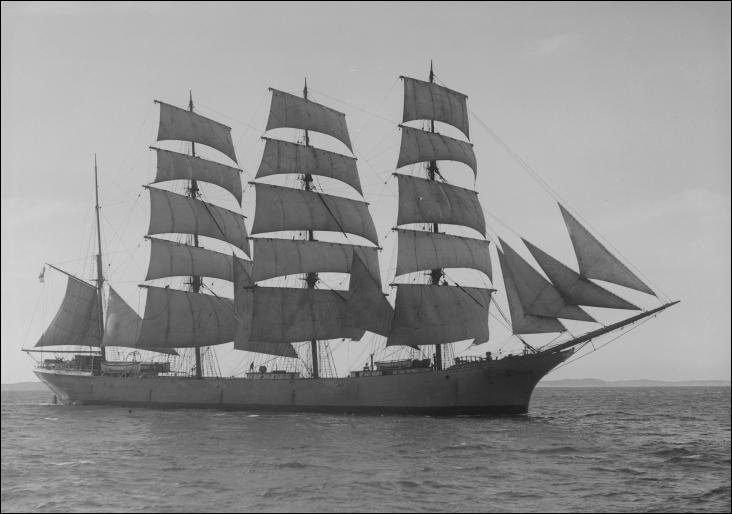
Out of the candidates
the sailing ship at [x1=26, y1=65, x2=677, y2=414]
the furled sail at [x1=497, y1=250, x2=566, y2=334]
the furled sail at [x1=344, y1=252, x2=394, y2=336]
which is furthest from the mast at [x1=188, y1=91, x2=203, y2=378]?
the furled sail at [x1=497, y1=250, x2=566, y2=334]

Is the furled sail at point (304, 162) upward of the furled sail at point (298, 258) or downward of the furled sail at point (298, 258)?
upward

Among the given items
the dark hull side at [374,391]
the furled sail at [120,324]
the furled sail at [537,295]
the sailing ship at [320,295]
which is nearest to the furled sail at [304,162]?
the sailing ship at [320,295]

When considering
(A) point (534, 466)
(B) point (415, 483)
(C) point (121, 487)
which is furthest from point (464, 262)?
(C) point (121, 487)

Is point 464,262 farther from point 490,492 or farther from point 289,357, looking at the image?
point 490,492

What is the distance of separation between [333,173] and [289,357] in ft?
54.2

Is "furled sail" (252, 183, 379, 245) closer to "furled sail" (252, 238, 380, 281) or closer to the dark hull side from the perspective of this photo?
"furled sail" (252, 238, 380, 281)

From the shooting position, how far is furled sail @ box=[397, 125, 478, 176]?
5972cm

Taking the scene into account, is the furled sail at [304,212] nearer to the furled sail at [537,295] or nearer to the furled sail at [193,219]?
the furled sail at [193,219]

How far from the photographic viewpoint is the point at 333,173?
Result: 64.3 meters

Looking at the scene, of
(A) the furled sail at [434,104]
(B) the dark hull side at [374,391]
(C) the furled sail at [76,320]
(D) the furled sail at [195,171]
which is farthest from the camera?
(C) the furled sail at [76,320]

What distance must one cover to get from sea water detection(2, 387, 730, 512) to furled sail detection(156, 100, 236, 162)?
102ft

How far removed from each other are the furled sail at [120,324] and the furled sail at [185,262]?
4.76 m

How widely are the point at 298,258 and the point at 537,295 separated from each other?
864 inches

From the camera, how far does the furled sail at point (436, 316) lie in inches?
2201
